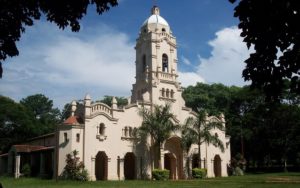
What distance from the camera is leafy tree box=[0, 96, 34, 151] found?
61188 mm

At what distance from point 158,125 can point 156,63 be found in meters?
9.08

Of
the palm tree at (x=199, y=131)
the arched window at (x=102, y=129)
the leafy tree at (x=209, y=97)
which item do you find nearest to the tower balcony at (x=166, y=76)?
the palm tree at (x=199, y=131)

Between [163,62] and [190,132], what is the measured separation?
9.62 metres

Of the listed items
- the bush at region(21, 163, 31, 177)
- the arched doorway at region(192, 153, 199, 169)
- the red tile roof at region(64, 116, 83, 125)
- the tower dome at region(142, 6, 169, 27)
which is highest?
the tower dome at region(142, 6, 169, 27)

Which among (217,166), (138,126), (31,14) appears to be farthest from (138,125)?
(31,14)

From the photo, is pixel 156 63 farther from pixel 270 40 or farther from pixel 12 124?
pixel 270 40

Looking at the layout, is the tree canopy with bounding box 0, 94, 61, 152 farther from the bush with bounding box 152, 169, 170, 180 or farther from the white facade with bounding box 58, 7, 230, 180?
the bush with bounding box 152, 169, 170, 180

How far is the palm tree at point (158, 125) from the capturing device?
40781mm

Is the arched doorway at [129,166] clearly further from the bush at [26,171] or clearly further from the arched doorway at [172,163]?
the bush at [26,171]

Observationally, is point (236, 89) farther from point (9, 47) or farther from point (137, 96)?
point (9, 47)

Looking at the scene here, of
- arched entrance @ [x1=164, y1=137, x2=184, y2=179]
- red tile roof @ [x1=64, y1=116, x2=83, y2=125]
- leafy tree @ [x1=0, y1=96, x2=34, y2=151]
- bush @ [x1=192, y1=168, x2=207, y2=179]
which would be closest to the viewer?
red tile roof @ [x1=64, y1=116, x2=83, y2=125]

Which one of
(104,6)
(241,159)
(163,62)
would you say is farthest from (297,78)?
(241,159)

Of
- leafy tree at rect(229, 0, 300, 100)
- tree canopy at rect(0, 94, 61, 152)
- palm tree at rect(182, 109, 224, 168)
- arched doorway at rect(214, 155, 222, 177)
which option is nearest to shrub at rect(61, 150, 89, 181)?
palm tree at rect(182, 109, 224, 168)

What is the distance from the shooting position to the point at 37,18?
23.5 ft
